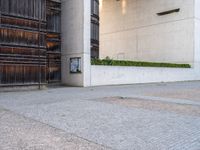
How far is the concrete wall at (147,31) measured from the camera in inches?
1204

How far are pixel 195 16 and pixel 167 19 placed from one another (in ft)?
10.2

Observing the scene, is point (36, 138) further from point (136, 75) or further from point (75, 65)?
point (136, 75)

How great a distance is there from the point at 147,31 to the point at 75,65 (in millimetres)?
15750

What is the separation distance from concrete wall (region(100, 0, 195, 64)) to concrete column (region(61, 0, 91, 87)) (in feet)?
46.5

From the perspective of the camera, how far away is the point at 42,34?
59.1 feet

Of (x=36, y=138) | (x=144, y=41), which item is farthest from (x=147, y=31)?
(x=36, y=138)

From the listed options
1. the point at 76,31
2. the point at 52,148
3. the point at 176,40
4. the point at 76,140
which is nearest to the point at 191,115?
the point at 76,140

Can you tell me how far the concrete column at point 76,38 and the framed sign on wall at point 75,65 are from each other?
24cm

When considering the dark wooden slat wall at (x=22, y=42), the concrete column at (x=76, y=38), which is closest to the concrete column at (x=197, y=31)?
the concrete column at (x=76, y=38)

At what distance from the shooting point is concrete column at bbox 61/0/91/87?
1995cm

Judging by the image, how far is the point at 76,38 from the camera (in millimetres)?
20500

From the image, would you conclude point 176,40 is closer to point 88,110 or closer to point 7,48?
point 7,48

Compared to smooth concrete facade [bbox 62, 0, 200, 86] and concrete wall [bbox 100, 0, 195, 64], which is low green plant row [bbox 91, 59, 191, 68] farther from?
concrete wall [bbox 100, 0, 195, 64]

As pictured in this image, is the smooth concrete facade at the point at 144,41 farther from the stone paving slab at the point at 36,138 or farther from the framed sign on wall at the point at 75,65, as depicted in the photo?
the stone paving slab at the point at 36,138
